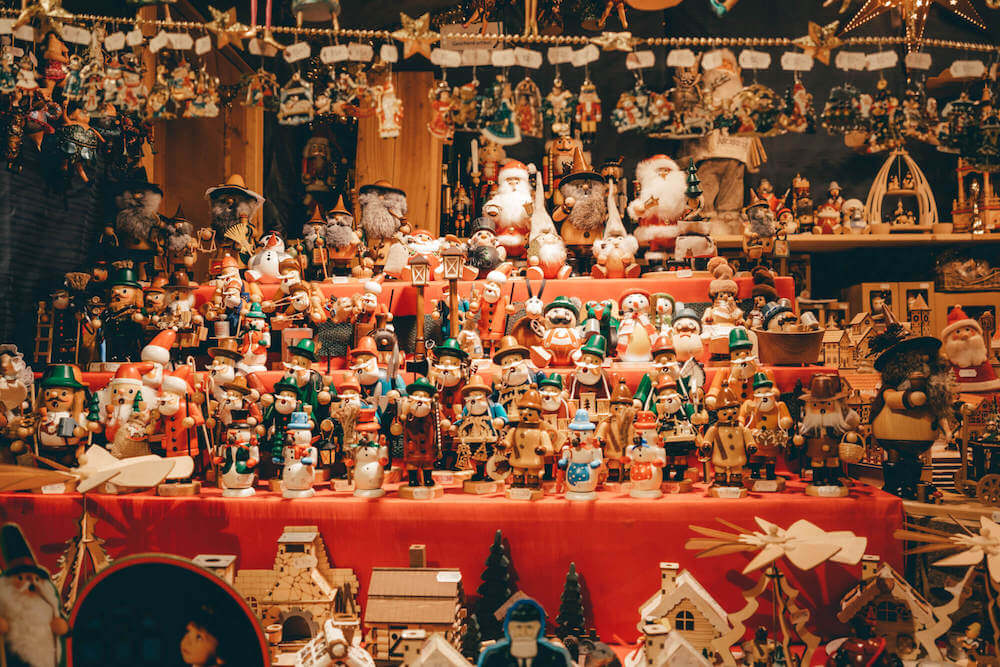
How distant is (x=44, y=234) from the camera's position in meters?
4.49

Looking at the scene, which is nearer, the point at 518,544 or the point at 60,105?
the point at 518,544

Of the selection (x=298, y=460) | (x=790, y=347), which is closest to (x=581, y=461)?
(x=298, y=460)

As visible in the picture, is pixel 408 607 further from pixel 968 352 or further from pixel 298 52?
pixel 968 352

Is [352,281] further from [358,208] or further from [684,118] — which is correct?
A: [684,118]

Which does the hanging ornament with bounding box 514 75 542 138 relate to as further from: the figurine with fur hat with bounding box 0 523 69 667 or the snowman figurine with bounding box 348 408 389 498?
the figurine with fur hat with bounding box 0 523 69 667

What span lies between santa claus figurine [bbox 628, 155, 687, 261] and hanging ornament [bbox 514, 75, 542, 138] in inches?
60.0

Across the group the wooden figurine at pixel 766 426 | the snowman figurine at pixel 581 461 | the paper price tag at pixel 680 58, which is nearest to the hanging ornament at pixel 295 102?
the paper price tag at pixel 680 58

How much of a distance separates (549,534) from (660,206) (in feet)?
7.87

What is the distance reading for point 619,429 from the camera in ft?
12.0

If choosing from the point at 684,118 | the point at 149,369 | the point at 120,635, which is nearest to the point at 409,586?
the point at 120,635

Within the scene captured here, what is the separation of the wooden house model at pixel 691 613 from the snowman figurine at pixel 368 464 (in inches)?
47.7

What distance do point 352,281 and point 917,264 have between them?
368 centimetres

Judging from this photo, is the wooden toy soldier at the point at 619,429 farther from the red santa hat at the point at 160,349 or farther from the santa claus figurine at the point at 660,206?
the red santa hat at the point at 160,349

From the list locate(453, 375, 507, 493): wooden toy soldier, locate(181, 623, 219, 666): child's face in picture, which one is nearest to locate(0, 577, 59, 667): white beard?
locate(181, 623, 219, 666): child's face in picture
